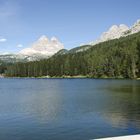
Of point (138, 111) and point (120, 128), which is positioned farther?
point (138, 111)

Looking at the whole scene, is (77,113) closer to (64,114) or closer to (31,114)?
(64,114)

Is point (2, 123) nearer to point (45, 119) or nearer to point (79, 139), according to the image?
point (45, 119)

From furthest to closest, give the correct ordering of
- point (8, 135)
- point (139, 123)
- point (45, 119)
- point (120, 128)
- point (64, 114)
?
point (64, 114)
point (45, 119)
point (139, 123)
point (120, 128)
point (8, 135)

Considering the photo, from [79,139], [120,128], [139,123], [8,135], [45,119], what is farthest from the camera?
[45,119]

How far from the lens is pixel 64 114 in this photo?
171 ft

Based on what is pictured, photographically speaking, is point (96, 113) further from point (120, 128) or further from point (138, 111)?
point (120, 128)

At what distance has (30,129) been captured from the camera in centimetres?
3822

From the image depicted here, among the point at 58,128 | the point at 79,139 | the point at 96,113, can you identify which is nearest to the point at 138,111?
the point at 96,113

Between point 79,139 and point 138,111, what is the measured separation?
23.6 metres

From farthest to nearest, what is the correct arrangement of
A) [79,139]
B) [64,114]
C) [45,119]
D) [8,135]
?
[64,114] → [45,119] → [8,135] → [79,139]

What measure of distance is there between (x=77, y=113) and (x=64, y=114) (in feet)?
7.92

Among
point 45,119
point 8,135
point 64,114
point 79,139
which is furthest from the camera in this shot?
point 64,114

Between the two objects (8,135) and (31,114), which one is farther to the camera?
(31,114)

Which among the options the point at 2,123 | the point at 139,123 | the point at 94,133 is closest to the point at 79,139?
the point at 94,133
